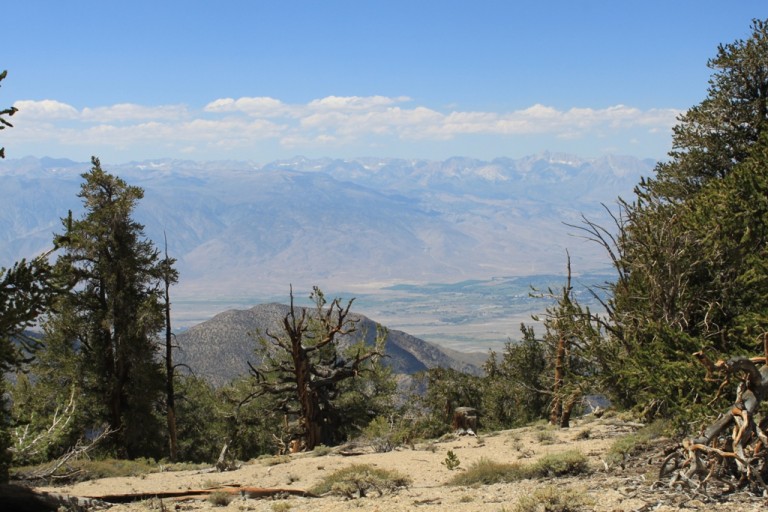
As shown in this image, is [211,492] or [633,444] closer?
[633,444]

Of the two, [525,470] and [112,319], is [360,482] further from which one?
[112,319]

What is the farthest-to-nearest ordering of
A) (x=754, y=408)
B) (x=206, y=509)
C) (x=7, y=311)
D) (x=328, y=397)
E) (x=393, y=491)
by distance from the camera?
(x=328, y=397) → (x=393, y=491) → (x=206, y=509) → (x=7, y=311) → (x=754, y=408)

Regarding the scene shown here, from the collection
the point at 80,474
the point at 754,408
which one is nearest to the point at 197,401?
the point at 80,474

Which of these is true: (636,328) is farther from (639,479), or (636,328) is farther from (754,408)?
(754,408)

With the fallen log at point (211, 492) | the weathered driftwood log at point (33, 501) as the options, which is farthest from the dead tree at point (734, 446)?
the weathered driftwood log at point (33, 501)

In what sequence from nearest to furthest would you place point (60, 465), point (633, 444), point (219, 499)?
1. point (219, 499)
2. point (633, 444)
3. point (60, 465)

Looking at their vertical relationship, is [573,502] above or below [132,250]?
below

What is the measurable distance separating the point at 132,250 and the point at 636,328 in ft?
60.6

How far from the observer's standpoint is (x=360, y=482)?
13773 mm

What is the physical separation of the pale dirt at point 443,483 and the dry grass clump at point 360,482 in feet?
0.75

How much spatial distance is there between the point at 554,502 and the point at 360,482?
192 inches

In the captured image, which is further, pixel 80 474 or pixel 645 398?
pixel 80 474

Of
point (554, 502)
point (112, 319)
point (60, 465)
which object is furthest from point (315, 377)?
point (554, 502)

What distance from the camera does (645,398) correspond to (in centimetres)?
1423
